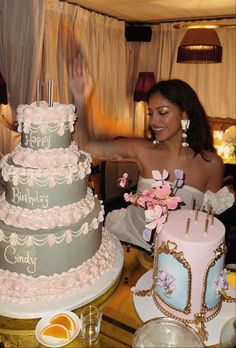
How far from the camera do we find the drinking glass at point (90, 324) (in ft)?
5.72

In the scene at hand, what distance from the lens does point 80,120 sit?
2820mm

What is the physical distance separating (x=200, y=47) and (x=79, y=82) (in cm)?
214

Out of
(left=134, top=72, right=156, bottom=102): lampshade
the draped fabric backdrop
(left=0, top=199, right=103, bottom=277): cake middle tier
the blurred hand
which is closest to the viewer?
(left=0, top=199, right=103, bottom=277): cake middle tier

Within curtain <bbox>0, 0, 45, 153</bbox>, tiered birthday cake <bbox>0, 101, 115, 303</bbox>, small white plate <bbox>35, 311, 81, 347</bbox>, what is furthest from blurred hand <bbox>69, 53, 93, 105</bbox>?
curtain <bbox>0, 0, 45, 153</bbox>

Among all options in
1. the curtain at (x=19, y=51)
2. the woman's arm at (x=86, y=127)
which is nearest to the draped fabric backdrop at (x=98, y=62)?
the curtain at (x=19, y=51)

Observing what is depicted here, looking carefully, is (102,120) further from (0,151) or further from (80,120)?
→ (80,120)

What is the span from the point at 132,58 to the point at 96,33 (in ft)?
4.57

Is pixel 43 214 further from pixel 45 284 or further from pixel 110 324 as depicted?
pixel 110 324

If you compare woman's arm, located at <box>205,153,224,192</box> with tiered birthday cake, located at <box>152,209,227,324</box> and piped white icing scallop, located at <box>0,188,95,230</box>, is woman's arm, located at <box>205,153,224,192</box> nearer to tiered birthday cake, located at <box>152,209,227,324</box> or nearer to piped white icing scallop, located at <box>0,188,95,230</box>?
tiered birthday cake, located at <box>152,209,227,324</box>

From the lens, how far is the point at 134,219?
3256 mm

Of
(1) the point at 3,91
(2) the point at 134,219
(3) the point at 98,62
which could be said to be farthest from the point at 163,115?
(3) the point at 98,62

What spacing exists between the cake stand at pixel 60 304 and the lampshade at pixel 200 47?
277cm

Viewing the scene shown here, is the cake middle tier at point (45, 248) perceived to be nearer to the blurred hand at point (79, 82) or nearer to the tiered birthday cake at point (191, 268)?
the tiered birthday cake at point (191, 268)

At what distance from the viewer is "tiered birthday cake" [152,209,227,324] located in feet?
5.65
